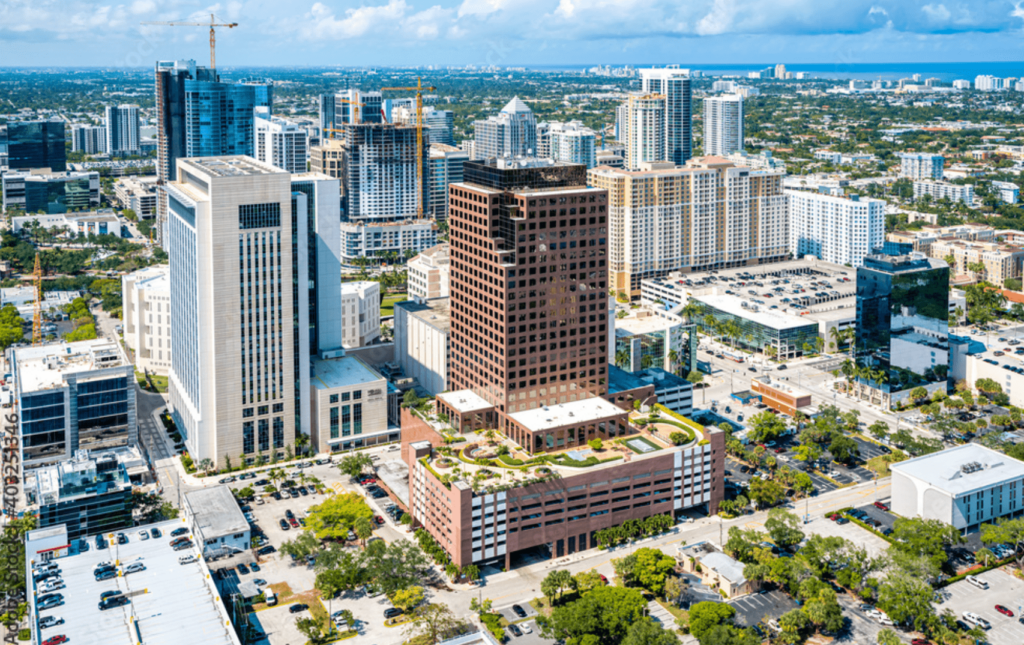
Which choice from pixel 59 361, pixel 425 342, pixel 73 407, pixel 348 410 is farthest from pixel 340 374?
pixel 59 361

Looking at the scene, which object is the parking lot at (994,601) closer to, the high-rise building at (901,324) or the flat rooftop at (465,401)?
the high-rise building at (901,324)

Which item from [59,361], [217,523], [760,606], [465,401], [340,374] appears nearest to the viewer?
[760,606]

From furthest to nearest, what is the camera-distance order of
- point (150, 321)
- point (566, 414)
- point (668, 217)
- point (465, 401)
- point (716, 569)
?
point (668, 217) → point (150, 321) → point (465, 401) → point (566, 414) → point (716, 569)

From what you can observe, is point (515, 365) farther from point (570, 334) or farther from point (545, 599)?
point (545, 599)

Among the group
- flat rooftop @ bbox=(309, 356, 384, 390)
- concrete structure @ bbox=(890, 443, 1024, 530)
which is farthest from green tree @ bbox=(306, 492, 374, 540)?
concrete structure @ bbox=(890, 443, 1024, 530)

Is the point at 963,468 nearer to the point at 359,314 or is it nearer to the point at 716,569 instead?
the point at 716,569

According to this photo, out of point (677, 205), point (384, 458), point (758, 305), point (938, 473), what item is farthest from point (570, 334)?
point (677, 205)
